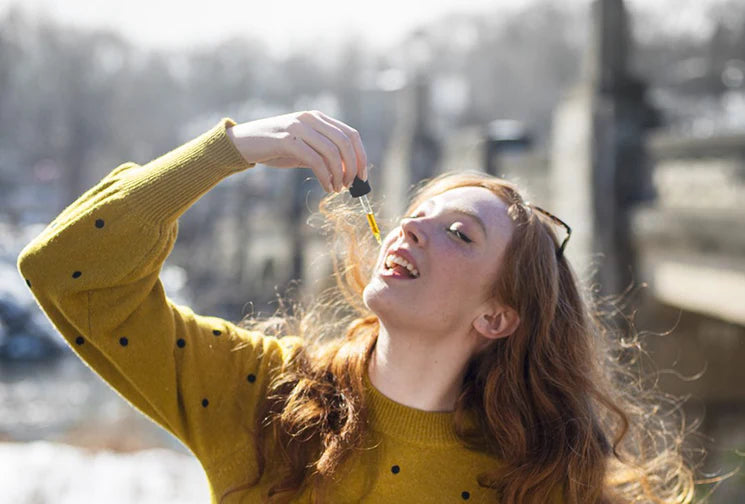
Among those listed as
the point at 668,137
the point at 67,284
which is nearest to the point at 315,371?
the point at 67,284

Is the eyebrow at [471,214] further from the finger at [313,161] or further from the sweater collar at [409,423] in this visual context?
the sweater collar at [409,423]

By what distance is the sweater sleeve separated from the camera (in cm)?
225

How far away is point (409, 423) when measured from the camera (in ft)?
8.16

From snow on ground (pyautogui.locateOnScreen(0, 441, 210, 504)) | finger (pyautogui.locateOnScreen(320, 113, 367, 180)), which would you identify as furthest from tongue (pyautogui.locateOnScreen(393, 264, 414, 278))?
snow on ground (pyautogui.locateOnScreen(0, 441, 210, 504))

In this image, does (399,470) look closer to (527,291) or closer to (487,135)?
(527,291)

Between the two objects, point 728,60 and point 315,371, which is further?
point 728,60

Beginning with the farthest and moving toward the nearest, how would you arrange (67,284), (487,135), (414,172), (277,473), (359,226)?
(414,172) < (487,135) < (359,226) < (277,473) < (67,284)

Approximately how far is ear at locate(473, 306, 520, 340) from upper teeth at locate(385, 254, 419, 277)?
303 millimetres

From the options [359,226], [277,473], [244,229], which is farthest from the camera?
[244,229]

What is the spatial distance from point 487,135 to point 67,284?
31.6 ft

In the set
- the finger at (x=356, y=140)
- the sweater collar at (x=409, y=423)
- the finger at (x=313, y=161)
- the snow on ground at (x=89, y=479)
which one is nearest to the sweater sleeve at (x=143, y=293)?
the finger at (x=313, y=161)

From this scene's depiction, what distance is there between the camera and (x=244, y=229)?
82.1 feet

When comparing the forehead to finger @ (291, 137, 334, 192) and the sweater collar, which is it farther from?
the sweater collar

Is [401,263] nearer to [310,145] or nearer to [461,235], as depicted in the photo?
[461,235]
